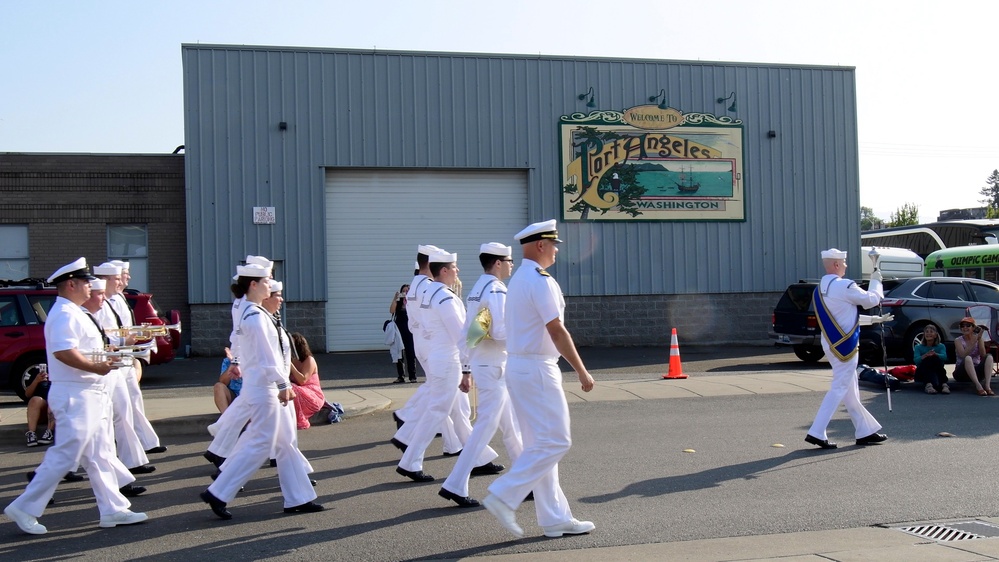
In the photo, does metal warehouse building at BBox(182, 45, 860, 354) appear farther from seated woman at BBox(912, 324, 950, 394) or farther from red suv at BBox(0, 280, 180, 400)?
seated woman at BBox(912, 324, 950, 394)

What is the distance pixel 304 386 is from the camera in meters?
10.3

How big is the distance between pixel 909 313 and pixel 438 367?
1258 cm

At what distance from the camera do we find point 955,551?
5945 mm

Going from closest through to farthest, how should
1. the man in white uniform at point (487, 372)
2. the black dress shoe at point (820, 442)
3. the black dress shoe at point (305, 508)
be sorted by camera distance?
the black dress shoe at point (305, 508) → the man in white uniform at point (487, 372) → the black dress shoe at point (820, 442)

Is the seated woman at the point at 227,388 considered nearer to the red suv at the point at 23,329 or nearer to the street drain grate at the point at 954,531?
the red suv at the point at 23,329

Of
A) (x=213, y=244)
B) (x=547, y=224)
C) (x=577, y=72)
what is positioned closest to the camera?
(x=547, y=224)

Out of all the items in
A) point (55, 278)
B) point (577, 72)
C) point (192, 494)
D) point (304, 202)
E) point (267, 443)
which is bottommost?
point (192, 494)

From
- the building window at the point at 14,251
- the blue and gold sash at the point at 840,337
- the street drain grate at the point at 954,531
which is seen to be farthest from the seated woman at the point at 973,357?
the building window at the point at 14,251

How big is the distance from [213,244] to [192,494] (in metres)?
15.0

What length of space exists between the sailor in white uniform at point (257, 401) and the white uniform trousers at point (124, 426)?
198cm

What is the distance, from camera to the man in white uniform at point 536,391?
20.0 ft

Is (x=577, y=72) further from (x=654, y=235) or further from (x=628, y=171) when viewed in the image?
(x=654, y=235)

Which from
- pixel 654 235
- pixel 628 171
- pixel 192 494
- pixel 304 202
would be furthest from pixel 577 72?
pixel 192 494

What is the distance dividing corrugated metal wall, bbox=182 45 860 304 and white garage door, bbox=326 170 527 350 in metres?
0.43
